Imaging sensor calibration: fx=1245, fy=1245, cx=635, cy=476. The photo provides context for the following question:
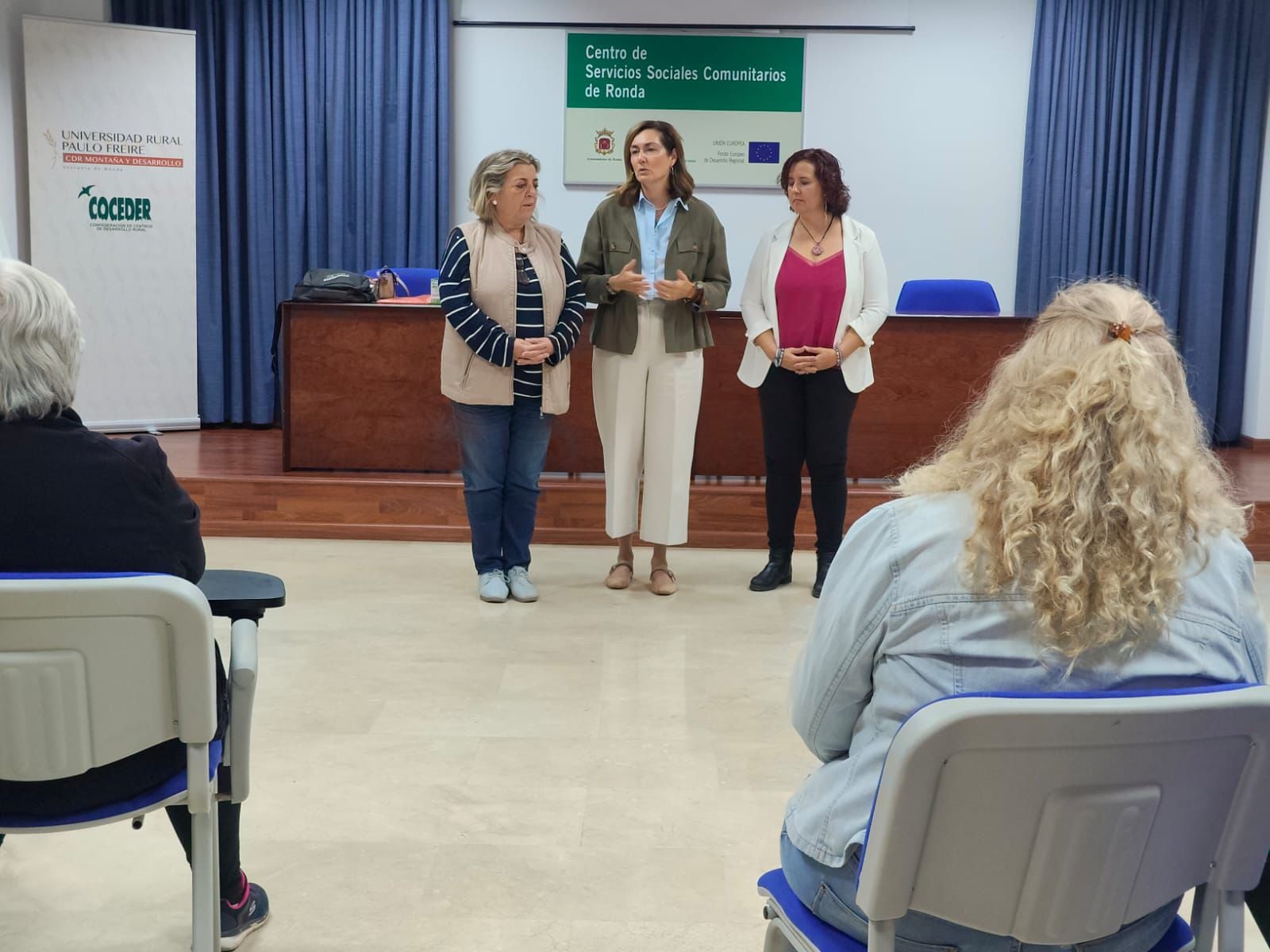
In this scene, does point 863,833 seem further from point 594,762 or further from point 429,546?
point 429,546

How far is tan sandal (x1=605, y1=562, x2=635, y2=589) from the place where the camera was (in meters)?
4.29

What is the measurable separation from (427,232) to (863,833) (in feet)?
20.4

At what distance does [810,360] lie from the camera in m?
4.05

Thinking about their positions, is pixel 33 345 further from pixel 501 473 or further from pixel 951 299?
pixel 951 299

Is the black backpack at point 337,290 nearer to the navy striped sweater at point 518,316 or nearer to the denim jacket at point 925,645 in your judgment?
the navy striped sweater at point 518,316

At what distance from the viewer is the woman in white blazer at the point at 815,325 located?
4086mm

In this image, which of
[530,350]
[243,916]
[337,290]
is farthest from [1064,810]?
[337,290]

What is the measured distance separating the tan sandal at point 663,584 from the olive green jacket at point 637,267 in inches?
30.1

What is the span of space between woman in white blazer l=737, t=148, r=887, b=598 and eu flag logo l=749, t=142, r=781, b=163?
2980 mm

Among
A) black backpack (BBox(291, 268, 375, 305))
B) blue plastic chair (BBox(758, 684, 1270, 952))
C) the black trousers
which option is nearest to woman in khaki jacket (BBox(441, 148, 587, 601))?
the black trousers

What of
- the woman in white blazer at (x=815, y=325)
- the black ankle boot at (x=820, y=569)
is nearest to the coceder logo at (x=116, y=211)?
the woman in white blazer at (x=815, y=325)

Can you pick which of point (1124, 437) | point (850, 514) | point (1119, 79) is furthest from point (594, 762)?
point (1119, 79)

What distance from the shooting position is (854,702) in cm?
131

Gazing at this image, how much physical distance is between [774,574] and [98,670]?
10.1ft
